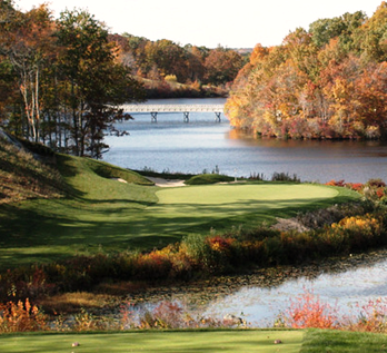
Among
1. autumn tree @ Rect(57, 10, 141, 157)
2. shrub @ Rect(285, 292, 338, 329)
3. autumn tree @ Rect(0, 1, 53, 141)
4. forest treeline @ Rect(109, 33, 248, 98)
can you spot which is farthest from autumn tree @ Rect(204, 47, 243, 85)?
shrub @ Rect(285, 292, 338, 329)

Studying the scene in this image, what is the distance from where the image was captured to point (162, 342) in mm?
8539

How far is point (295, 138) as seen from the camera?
7600cm

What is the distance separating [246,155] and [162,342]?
5004 cm

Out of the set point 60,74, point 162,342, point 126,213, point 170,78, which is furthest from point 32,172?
point 170,78

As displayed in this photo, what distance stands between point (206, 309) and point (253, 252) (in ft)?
14.3

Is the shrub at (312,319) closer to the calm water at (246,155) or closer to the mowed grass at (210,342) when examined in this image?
the mowed grass at (210,342)

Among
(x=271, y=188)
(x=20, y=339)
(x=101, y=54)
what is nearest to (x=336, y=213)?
(x=271, y=188)

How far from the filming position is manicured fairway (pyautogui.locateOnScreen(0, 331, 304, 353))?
7.98m

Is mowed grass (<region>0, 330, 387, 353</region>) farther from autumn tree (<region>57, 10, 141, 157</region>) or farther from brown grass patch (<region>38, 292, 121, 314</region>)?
autumn tree (<region>57, 10, 141, 157</region>)

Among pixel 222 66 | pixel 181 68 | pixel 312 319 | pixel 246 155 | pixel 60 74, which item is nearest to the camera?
pixel 312 319

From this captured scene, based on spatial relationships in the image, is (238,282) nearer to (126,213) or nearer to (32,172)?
(126,213)

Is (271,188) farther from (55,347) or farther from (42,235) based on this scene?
(55,347)

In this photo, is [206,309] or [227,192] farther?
[227,192]

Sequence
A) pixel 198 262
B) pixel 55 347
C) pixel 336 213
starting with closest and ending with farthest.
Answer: pixel 55 347 → pixel 198 262 → pixel 336 213
